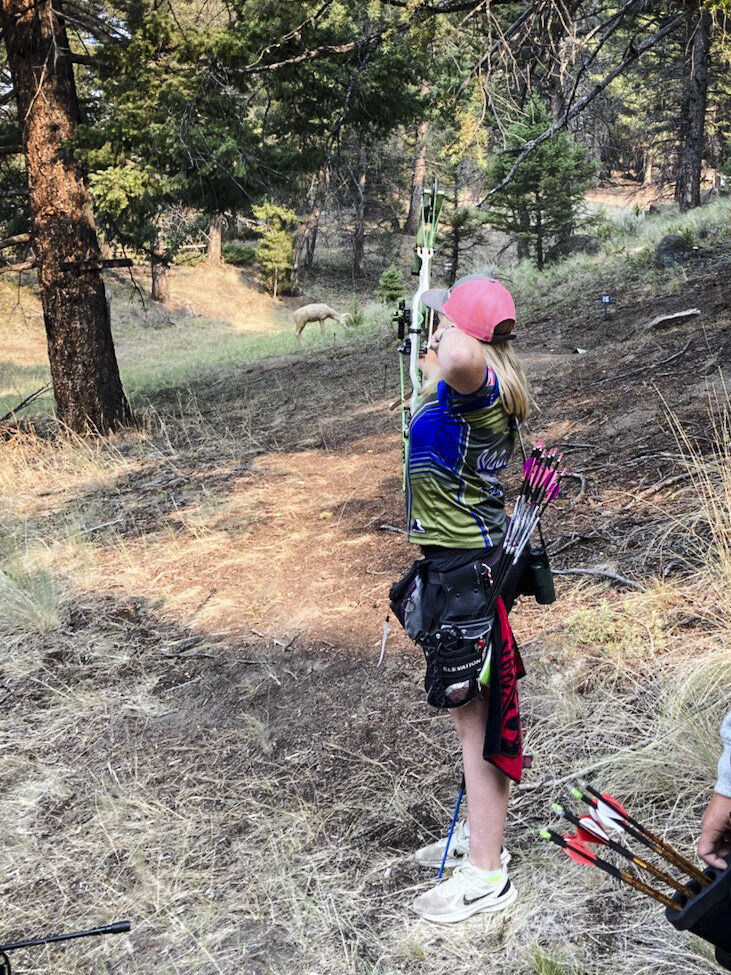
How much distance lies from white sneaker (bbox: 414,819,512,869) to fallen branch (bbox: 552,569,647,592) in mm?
1665

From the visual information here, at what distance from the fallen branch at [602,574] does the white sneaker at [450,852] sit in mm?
1665

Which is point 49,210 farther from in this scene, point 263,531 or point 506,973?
point 506,973

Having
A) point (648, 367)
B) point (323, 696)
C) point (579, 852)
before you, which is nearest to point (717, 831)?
point (579, 852)

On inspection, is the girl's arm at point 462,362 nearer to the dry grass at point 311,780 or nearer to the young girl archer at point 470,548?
the young girl archer at point 470,548

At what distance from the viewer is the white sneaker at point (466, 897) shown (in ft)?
8.49

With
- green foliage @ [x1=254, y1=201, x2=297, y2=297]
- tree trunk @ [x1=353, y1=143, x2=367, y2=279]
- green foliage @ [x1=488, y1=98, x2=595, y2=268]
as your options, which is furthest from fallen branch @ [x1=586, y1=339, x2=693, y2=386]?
tree trunk @ [x1=353, y1=143, x2=367, y2=279]

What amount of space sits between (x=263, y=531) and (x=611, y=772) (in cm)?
365

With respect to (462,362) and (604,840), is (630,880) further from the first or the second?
(462,362)

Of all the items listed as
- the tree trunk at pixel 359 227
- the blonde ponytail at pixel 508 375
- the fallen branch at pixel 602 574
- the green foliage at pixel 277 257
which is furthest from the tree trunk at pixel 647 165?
the blonde ponytail at pixel 508 375

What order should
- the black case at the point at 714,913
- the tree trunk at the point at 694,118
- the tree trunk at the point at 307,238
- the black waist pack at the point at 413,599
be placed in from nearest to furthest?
the black case at the point at 714,913, the black waist pack at the point at 413,599, the tree trunk at the point at 694,118, the tree trunk at the point at 307,238

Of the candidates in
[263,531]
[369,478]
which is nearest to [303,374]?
[369,478]

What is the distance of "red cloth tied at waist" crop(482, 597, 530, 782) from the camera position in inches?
99.4

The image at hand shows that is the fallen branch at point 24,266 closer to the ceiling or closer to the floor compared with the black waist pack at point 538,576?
closer to the ceiling

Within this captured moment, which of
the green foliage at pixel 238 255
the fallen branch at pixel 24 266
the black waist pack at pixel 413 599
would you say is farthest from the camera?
the green foliage at pixel 238 255
